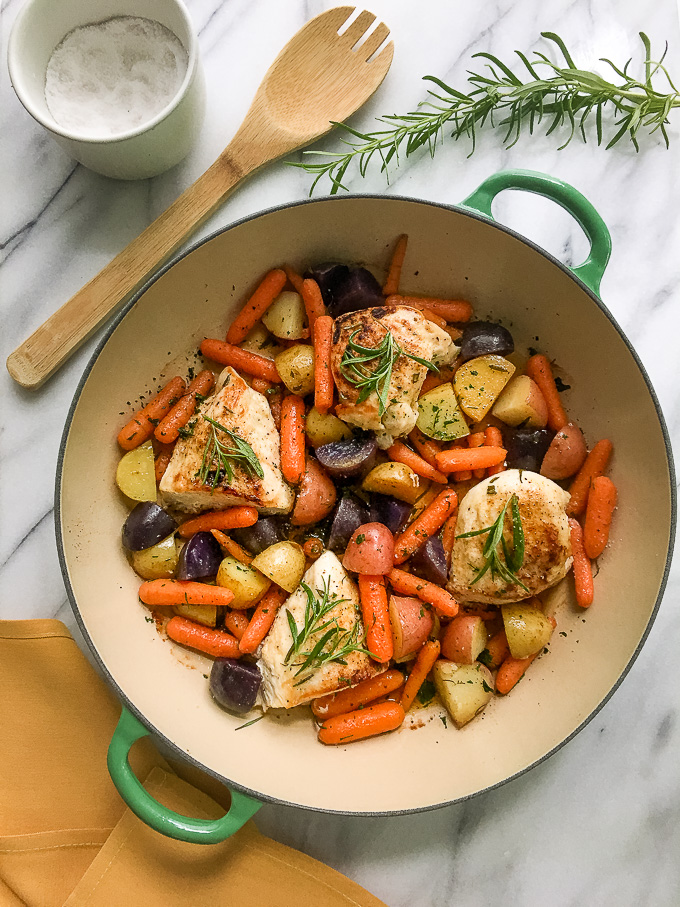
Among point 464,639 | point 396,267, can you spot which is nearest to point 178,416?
point 396,267

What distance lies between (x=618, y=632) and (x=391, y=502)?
2.94 feet

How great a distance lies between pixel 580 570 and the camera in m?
2.42

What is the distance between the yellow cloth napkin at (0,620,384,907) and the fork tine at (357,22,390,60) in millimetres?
2361

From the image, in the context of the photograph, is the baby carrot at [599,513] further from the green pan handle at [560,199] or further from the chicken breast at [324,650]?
the chicken breast at [324,650]

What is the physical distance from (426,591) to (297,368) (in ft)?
3.02

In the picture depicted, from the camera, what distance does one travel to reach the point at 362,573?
2359 millimetres

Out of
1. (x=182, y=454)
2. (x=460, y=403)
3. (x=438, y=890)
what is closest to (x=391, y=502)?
(x=460, y=403)

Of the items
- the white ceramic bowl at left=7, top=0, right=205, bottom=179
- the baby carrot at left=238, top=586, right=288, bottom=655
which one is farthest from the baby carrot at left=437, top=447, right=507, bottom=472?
the white ceramic bowl at left=7, top=0, right=205, bottom=179

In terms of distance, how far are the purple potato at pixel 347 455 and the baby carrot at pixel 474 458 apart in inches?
10.8

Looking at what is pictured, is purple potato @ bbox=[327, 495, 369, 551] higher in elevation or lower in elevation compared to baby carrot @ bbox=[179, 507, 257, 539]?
higher

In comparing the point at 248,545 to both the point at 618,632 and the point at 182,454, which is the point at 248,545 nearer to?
the point at 182,454

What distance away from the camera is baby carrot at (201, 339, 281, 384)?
2461 millimetres

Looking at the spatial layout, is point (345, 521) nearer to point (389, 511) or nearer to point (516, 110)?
point (389, 511)

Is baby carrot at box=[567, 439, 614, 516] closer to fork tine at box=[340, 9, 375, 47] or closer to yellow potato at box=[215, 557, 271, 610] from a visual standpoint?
yellow potato at box=[215, 557, 271, 610]
